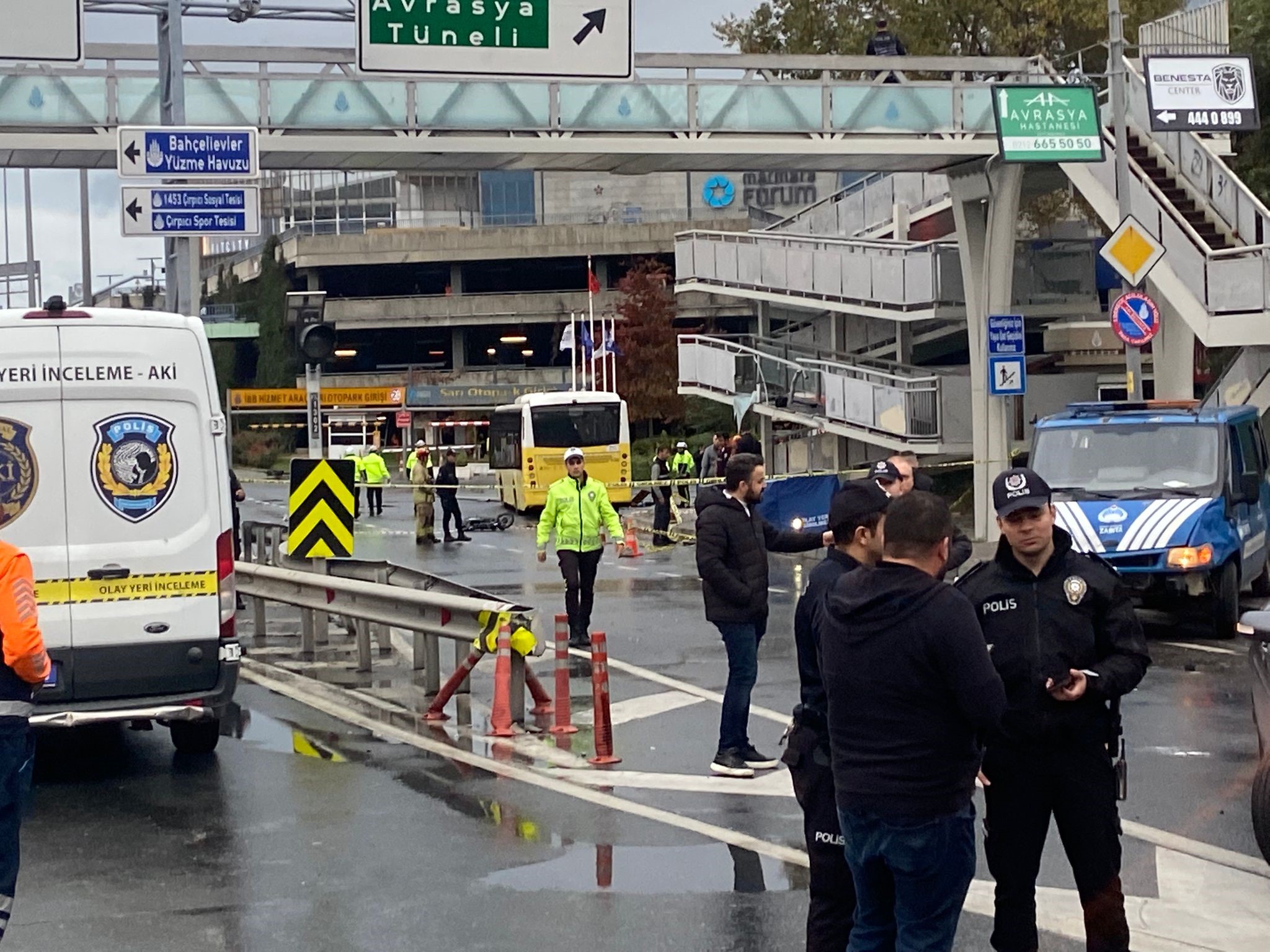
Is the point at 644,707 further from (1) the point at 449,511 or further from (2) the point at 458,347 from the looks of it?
(2) the point at 458,347

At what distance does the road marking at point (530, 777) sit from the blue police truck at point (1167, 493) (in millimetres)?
6442

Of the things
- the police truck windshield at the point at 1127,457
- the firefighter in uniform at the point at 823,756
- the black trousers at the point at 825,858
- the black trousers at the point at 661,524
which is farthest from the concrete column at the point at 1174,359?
the black trousers at the point at 825,858

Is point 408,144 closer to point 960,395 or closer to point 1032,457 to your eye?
point 1032,457

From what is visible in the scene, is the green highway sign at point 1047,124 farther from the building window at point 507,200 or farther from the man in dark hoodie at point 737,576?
the building window at point 507,200

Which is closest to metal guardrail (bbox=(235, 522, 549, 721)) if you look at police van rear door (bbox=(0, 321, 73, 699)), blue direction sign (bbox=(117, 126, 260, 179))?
police van rear door (bbox=(0, 321, 73, 699))

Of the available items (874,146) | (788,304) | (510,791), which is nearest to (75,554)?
(510,791)

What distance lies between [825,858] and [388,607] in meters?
8.35

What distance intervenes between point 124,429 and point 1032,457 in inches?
392

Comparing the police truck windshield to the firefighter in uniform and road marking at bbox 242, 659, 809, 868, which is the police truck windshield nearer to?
road marking at bbox 242, 659, 809, 868

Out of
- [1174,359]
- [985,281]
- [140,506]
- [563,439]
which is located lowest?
[563,439]

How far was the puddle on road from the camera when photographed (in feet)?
26.3

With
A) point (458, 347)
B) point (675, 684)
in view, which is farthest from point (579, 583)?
point (458, 347)

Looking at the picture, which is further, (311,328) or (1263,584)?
(1263,584)

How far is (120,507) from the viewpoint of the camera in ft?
34.4
